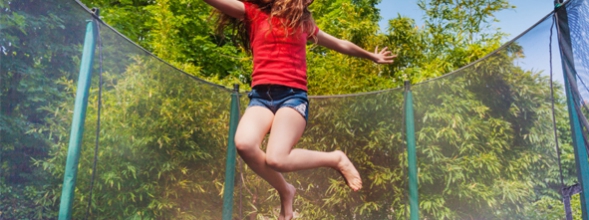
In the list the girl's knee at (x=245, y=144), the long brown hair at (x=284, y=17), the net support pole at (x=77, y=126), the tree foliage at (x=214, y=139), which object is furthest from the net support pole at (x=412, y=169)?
the net support pole at (x=77, y=126)

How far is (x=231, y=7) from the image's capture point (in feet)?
5.61

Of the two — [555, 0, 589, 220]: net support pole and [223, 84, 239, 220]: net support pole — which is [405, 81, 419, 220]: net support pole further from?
[555, 0, 589, 220]: net support pole

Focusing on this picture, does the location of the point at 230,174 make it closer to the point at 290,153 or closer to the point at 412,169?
the point at 412,169

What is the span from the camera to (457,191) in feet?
7.96

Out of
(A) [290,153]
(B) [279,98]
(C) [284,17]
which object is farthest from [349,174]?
(C) [284,17]

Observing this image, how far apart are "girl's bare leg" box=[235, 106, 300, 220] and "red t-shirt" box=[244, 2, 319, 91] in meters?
0.12

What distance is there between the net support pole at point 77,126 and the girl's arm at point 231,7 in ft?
1.28

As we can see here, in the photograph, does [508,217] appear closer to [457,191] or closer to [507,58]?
[457,191]

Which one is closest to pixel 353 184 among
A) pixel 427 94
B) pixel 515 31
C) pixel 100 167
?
pixel 100 167

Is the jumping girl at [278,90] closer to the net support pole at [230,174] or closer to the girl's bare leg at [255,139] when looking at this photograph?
the girl's bare leg at [255,139]

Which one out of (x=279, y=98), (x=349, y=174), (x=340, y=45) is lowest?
(x=349, y=174)

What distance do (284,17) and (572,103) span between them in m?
0.95

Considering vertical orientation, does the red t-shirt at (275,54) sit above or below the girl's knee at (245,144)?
above

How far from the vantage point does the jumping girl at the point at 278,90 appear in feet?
5.56
